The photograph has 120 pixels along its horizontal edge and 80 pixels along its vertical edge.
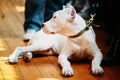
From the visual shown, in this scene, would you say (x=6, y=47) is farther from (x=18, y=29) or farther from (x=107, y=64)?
(x=107, y=64)

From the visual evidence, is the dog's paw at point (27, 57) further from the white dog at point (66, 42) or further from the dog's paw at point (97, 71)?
the dog's paw at point (97, 71)

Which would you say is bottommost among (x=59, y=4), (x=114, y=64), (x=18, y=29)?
(x=114, y=64)

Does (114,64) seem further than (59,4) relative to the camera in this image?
No

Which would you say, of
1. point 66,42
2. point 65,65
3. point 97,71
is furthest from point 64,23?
point 97,71

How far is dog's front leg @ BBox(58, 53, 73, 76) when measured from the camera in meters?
2.08

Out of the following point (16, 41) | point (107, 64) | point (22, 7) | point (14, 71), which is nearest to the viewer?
point (14, 71)

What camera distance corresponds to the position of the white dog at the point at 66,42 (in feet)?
6.98

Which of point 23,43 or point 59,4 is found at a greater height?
point 59,4

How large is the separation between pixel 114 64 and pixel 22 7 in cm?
225

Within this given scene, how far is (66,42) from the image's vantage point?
2.27 m

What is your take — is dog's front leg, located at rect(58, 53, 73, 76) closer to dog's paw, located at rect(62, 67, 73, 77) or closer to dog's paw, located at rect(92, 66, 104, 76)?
dog's paw, located at rect(62, 67, 73, 77)

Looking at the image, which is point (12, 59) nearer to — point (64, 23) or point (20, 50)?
point (20, 50)

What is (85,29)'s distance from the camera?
2.22 m

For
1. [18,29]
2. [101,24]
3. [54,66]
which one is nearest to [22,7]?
[18,29]
